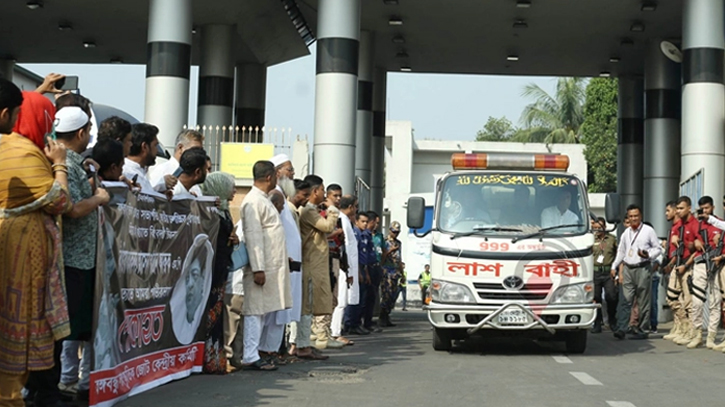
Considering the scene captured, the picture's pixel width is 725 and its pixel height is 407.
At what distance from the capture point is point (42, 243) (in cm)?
666

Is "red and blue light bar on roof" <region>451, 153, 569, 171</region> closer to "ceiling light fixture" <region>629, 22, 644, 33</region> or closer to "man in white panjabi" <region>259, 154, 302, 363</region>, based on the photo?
"man in white panjabi" <region>259, 154, 302, 363</region>

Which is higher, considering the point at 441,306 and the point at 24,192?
the point at 24,192

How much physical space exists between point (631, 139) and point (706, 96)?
44.9ft

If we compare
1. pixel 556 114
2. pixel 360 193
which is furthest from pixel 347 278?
pixel 556 114

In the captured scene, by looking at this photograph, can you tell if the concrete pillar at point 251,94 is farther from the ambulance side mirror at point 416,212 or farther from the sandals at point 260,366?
the sandals at point 260,366

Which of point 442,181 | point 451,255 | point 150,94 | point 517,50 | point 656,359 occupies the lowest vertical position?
point 656,359

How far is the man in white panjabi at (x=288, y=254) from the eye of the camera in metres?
11.3

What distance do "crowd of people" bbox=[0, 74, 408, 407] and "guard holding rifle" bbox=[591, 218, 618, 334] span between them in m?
5.47

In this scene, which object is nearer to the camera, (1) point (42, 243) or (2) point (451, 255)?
(1) point (42, 243)

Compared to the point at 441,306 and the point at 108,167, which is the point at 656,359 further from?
the point at 108,167

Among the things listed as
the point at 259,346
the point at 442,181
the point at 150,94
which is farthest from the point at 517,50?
the point at 259,346

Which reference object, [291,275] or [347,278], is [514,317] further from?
[347,278]

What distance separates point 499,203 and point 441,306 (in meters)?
1.70

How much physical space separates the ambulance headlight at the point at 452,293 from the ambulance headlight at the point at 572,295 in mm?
1056
